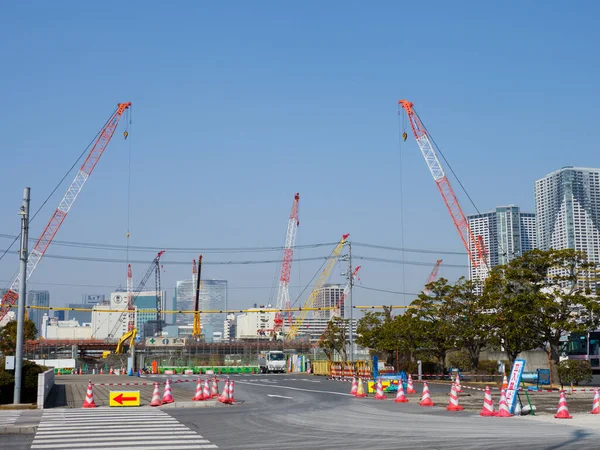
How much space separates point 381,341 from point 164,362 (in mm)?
46274

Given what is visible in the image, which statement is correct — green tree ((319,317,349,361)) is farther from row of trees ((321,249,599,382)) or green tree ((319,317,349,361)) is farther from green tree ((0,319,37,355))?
green tree ((0,319,37,355))

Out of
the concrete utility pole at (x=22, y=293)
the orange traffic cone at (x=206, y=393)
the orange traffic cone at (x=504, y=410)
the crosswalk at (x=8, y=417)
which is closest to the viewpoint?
the crosswalk at (x=8, y=417)

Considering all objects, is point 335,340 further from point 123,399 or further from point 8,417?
point 8,417

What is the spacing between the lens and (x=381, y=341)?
70.8 meters

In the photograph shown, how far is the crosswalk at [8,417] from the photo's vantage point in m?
23.7

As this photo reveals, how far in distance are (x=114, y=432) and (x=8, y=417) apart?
6447 millimetres

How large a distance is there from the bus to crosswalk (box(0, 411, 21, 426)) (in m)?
40.3

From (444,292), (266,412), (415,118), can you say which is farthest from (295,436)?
(415,118)

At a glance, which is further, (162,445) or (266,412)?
(266,412)

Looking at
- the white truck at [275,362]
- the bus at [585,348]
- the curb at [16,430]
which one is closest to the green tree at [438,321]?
the bus at [585,348]

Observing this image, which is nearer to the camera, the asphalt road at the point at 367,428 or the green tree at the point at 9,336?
the asphalt road at the point at 367,428

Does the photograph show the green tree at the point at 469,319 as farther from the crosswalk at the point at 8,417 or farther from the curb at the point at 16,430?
the curb at the point at 16,430

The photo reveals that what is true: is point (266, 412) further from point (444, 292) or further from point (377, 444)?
point (444, 292)

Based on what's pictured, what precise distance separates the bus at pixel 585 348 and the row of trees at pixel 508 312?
154cm
